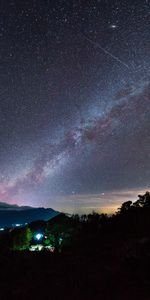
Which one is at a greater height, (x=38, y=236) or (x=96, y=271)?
(x=96, y=271)

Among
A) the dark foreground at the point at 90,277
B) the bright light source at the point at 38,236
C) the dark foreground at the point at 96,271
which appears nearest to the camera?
the dark foreground at the point at 90,277

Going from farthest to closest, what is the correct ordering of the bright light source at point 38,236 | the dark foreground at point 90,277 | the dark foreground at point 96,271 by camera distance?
the bright light source at point 38,236, the dark foreground at point 96,271, the dark foreground at point 90,277

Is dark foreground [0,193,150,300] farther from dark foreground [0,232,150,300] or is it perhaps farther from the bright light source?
the bright light source

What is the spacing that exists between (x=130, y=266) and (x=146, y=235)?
12.1 ft

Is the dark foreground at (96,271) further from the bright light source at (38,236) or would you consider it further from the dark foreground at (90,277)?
the bright light source at (38,236)

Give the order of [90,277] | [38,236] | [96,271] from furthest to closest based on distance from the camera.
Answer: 1. [38,236]
2. [96,271]
3. [90,277]

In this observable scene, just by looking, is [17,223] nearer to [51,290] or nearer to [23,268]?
[23,268]

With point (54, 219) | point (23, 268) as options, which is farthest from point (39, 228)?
point (23, 268)

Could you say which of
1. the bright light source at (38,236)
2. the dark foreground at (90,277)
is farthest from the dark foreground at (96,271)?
the bright light source at (38,236)

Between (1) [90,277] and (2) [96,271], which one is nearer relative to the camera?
(1) [90,277]

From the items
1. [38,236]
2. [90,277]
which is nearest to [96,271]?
[90,277]

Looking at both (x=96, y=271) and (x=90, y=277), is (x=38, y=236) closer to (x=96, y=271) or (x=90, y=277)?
(x=96, y=271)

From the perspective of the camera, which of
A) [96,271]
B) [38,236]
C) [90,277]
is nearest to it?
[90,277]

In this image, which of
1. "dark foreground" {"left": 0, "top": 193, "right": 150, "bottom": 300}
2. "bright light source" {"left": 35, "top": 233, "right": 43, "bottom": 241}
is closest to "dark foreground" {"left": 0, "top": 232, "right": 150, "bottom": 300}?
"dark foreground" {"left": 0, "top": 193, "right": 150, "bottom": 300}
